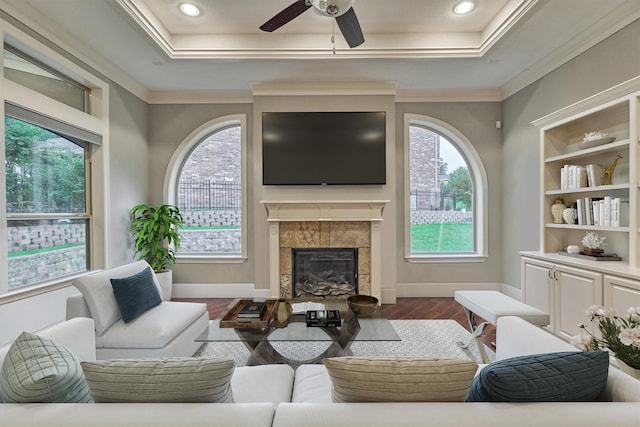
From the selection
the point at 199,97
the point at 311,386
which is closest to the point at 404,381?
the point at 311,386

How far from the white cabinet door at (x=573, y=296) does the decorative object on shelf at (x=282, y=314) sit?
2367mm

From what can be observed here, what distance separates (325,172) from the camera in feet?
13.4

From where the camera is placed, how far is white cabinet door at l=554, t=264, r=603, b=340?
2.42 meters

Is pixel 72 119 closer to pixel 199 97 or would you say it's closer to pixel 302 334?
pixel 199 97

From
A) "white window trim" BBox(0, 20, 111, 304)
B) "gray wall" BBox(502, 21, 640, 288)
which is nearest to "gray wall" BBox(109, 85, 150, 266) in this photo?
"white window trim" BBox(0, 20, 111, 304)

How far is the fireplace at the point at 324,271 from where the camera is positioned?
13.4 ft

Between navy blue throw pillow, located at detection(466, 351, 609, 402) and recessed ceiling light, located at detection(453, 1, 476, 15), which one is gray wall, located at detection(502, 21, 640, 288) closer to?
recessed ceiling light, located at detection(453, 1, 476, 15)

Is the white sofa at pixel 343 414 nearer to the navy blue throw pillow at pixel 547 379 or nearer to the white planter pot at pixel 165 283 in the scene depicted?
the navy blue throw pillow at pixel 547 379

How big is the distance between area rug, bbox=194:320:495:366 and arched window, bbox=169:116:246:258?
1965 millimetres

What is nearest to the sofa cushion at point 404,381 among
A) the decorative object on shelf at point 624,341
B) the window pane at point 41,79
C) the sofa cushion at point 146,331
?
the decorative object on shelf at point 624,341

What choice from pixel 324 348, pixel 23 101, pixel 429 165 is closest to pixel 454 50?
pixel 429 165

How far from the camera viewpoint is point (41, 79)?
9.34ft

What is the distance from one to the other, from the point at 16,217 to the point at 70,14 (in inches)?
71.1

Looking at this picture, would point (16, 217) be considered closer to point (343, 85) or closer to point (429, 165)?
point (343, 85)
